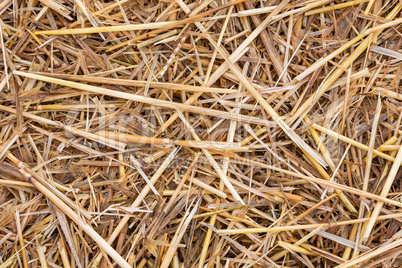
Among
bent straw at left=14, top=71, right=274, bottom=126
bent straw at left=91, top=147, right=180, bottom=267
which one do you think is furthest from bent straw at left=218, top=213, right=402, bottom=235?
bent straw at left=14, top=71, right=274, bottom=126

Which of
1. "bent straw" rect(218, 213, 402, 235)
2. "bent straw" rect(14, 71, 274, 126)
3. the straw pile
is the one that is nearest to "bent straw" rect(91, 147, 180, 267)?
the straw pile

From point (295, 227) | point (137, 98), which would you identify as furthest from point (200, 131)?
point (295, 227)

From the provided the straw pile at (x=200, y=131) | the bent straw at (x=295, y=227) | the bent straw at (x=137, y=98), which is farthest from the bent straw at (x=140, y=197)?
the bent straw at (x=295, y=227)

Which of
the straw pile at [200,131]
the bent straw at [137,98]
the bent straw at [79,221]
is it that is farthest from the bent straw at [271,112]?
the bent straw at [79,221]

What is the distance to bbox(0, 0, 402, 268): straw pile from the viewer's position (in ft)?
4.39

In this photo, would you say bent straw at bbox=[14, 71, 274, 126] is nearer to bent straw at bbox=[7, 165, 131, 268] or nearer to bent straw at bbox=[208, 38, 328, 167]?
bent straw at bbox=[208, 38, 328, 167]

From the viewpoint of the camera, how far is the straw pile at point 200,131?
1338 mm

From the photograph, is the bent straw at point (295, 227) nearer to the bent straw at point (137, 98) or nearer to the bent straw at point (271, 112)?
the bent straw at point (271, 112)

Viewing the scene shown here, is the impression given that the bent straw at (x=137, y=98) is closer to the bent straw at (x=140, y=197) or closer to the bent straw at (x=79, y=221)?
the bent straw at (x=140, y=197)

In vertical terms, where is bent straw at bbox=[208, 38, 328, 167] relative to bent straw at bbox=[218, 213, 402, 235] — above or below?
above

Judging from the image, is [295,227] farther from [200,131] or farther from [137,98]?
[137,98]

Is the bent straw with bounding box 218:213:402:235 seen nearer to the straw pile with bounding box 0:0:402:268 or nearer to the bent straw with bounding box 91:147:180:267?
the straw pile with bounding box 0:0:402:268

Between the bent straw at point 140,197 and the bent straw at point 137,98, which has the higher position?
the bent straw at point 137,98

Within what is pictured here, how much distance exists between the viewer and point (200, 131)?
4.55 ft
